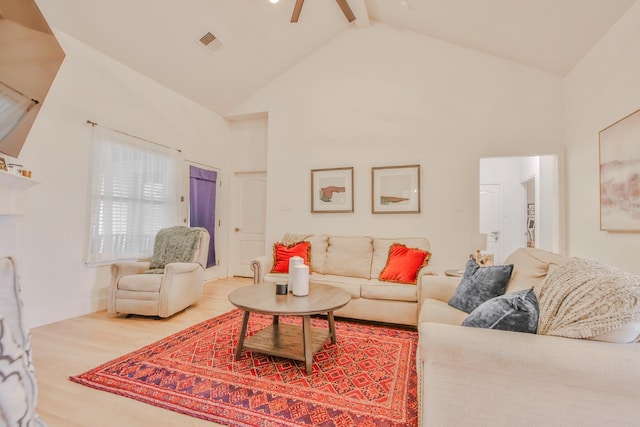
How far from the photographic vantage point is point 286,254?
3719 millimetres

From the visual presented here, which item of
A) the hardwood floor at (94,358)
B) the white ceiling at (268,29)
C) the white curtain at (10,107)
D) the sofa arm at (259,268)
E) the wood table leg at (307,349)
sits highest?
the white ceiling at (268,29)

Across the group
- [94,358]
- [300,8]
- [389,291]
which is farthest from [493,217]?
[94,358]

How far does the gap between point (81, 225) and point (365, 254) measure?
127 inches

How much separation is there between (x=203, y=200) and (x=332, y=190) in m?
2.19

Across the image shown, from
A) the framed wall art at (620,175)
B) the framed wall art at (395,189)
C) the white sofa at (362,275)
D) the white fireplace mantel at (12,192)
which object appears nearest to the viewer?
the framed wall art at (620,175)

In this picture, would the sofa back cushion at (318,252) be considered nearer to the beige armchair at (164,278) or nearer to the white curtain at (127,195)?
Answer: the beige armchair at (164,278)

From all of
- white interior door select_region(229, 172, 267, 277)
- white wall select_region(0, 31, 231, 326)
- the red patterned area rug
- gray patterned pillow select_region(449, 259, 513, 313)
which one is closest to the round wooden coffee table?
the red patterned area rug

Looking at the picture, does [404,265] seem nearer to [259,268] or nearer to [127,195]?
[259,268]

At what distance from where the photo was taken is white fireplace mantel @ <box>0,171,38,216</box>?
2.45 meters

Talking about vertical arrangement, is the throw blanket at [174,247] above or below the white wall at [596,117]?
below

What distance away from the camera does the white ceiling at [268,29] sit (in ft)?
9.45

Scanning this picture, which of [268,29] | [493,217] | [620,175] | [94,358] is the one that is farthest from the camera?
[493,217]

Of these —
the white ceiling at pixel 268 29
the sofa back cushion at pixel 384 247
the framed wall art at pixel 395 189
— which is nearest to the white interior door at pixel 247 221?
the white ceiling at pixel 268 29

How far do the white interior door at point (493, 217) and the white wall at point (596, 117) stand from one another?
7.92 feet
